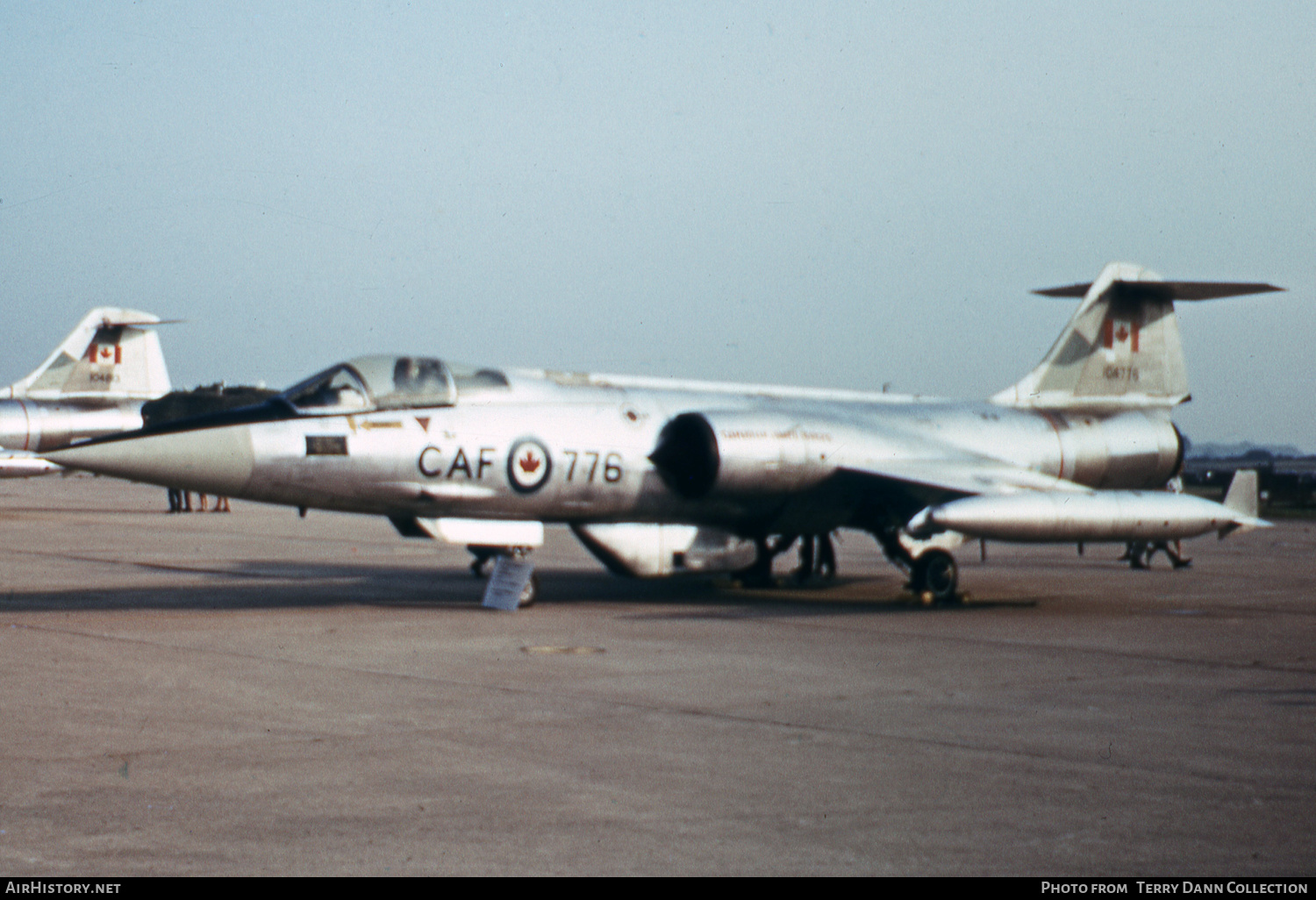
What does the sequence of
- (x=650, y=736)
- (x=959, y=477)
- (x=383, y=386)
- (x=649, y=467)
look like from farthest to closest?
(x=959, y=477) < (x=649, y=467) < (x=383, y=386) < (x=650, y=736)

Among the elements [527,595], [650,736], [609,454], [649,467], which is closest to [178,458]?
[527,595]

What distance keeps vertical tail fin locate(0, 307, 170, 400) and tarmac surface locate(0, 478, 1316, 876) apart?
25536mm

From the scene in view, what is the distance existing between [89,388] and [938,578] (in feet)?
101

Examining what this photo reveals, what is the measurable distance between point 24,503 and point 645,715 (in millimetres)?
38472

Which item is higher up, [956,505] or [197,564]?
[956,505]

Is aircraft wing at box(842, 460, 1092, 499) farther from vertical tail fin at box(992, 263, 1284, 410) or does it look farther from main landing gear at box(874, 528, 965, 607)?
vertical tail fin at box(992, 263, 1284, 410)

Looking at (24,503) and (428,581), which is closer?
(428,581)

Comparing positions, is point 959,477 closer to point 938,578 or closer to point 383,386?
point 938,578

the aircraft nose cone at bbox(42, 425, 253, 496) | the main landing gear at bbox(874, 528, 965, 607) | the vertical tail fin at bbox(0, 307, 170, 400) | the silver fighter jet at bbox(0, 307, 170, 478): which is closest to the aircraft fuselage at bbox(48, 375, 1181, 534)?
the aircraft nose cone at bbox(42, 425, 253, 496)

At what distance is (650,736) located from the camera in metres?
7.14

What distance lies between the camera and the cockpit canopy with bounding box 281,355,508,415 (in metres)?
12.8

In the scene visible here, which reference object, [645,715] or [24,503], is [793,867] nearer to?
[645,715]

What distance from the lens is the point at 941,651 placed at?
425 inches
